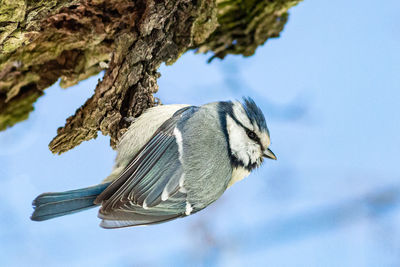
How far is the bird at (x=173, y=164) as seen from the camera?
2.00 meters

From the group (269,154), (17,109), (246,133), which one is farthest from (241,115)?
(17,109)

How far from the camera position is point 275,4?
282 cm

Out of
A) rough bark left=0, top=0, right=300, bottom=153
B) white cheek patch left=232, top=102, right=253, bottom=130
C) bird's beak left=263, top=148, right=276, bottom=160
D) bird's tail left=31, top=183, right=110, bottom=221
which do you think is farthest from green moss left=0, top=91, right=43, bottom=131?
bird's beak left=263, top=148, right=276, bottom=160

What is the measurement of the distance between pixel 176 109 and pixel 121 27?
1.76 ft

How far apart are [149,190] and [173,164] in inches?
6.0

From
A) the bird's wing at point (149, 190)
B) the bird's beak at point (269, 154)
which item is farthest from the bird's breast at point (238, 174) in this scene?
the bird's wing at point (149, 190)

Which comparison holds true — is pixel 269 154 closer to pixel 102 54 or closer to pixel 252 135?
pixel 252 135

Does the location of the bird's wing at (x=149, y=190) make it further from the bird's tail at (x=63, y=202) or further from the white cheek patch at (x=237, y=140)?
the white cheek patch at (x=237, y=140)

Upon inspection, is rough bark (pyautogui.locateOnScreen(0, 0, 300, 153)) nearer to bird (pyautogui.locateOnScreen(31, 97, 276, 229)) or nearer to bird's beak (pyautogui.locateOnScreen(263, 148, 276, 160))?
bird (pyautogui.locateOnScreen(31, 97, 276, 229))

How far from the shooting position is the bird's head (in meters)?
Result: 2.20

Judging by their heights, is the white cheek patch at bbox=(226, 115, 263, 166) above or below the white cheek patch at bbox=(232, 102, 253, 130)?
below

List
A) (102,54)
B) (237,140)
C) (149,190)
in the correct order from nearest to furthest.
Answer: (149,190), (237,140), (102,54)

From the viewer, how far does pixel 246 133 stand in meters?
2.22

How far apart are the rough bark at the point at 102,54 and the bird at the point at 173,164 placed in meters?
0.16
